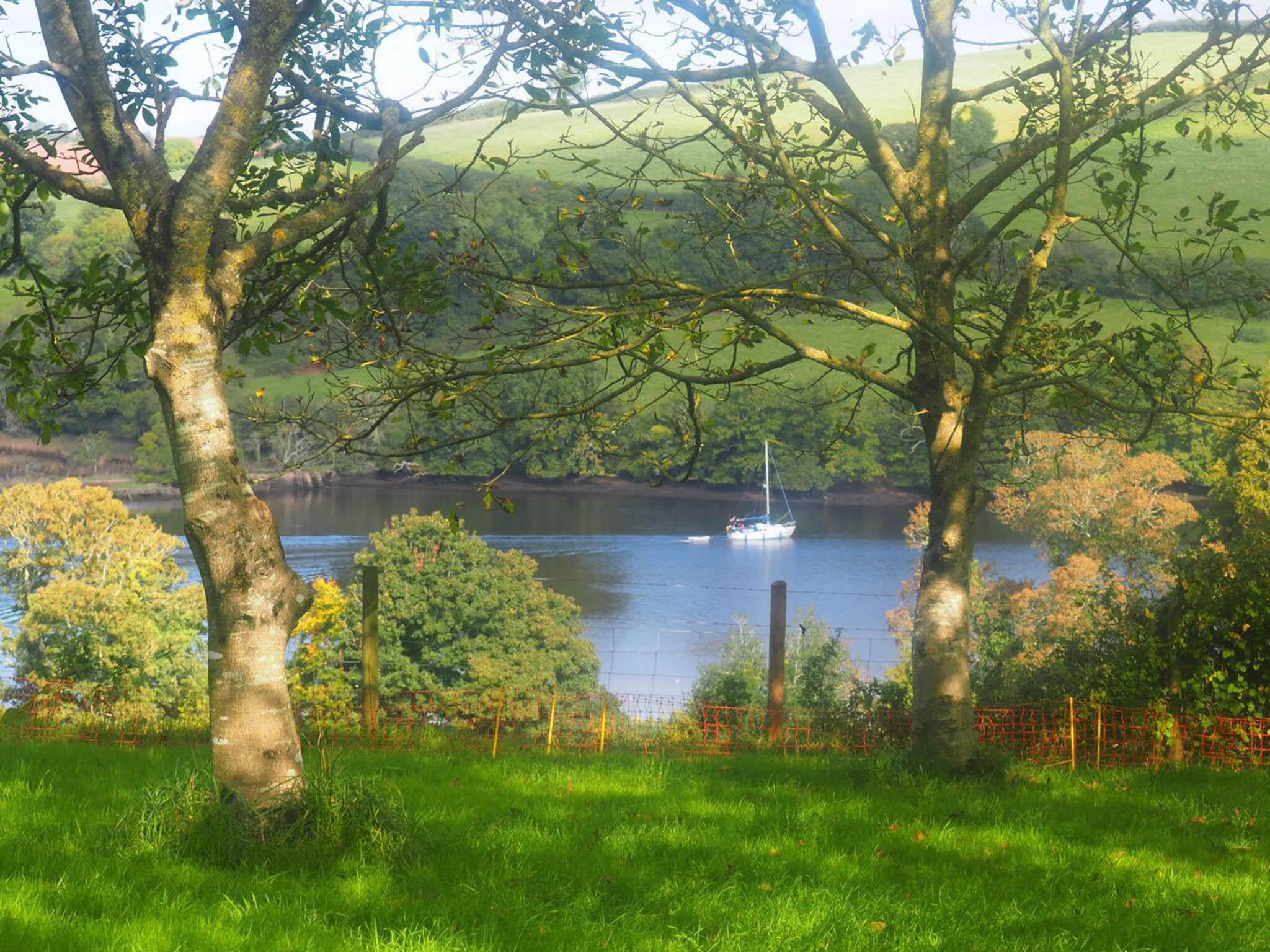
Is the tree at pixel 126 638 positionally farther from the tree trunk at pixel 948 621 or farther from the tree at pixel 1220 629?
the tree at pixel 1220 629

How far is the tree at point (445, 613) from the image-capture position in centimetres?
2725

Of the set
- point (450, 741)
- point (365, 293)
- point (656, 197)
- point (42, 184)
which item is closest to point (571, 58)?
point (656, 197)

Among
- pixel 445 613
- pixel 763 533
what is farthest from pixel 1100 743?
pixel 763 533

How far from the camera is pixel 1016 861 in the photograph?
5.71 m

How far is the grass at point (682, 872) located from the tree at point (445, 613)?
1971 centimetres

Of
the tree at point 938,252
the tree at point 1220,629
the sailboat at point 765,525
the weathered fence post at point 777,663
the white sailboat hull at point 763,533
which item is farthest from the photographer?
the sailboat at point 765,525

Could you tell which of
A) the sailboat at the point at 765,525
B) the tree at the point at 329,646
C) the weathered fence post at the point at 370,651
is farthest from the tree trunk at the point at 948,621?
the sailboat at the point at 765,525

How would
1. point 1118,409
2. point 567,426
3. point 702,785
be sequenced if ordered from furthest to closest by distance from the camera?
point 567,426
point 702,785
point 1118,409

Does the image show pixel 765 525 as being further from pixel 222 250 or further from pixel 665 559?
pixel 222 250

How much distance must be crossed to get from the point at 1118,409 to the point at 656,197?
3.39m

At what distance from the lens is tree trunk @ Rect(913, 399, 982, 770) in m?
7.90

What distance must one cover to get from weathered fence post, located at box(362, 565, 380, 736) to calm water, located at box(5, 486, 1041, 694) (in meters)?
24.8

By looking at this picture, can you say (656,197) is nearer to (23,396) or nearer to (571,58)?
(571,58)

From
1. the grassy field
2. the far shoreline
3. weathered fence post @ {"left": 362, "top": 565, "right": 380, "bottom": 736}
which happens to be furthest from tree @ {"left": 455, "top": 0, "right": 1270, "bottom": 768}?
the far shoreline
